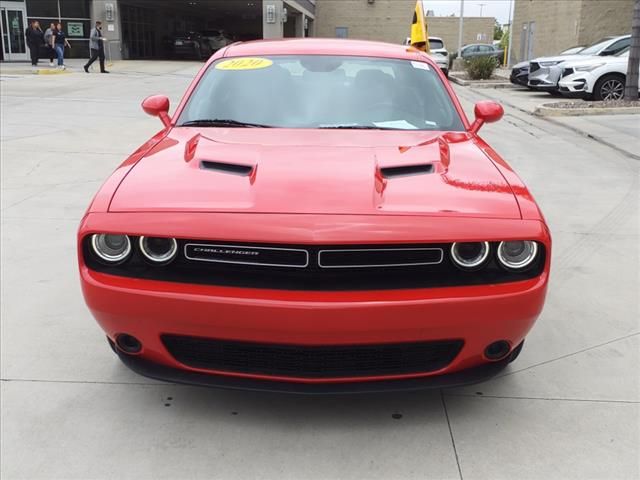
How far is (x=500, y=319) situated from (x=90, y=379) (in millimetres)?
1922

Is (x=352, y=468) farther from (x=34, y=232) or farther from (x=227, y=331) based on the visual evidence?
(x=34, y=232)

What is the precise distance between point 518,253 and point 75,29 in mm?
34347

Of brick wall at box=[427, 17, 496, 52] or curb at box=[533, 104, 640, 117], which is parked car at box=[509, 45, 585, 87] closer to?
curb at box=[533, 104, 640, 117]

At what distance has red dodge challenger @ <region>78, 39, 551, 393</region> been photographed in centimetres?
233

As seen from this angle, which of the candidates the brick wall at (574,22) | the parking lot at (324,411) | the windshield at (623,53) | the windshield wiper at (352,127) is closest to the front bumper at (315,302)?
the parking lot at (324,411)

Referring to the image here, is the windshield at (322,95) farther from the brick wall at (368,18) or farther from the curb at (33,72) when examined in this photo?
the brick wall at (368,18)

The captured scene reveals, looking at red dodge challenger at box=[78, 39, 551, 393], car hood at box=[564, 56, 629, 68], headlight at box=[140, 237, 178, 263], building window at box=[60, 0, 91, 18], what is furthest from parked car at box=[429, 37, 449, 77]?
headlight at box=[140, 237, 178, 263]

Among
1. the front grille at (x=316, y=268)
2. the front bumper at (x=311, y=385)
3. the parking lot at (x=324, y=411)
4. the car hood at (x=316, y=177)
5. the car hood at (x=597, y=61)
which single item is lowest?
the parking lot at (x=324, y=411)

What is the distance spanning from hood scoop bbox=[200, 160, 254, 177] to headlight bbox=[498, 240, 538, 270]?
1071mm

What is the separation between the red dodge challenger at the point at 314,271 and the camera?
2.33 meters

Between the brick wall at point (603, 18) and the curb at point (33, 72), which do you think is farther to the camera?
the brick wall at point (603, 18)

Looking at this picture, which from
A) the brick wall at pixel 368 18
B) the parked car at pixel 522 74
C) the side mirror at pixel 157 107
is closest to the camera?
the side mirror at pixel 157 107

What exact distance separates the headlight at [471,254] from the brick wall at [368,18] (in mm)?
52381

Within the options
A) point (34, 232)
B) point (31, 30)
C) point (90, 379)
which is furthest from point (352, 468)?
point (31, 30)
